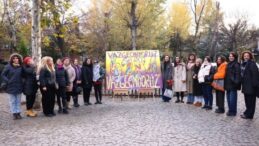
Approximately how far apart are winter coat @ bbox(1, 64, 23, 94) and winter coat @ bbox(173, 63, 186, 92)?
6.37 metres

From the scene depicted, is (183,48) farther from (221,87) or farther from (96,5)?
(221,87)

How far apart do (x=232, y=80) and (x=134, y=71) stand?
7130mm

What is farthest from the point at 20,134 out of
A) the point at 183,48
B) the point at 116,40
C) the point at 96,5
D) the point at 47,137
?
the point at 183,48

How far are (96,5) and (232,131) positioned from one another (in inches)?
1534

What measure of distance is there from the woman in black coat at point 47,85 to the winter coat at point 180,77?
527 centimetres

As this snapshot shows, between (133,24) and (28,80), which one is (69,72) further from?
(133,24)

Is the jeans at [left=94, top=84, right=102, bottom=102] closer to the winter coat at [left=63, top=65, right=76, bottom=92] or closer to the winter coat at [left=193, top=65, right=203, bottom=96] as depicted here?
the winter coat at [left=63, top=65, right=76, bottom=92]

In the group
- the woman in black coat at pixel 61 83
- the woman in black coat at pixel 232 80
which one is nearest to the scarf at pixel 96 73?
the woman in black coat at pixel 61 83

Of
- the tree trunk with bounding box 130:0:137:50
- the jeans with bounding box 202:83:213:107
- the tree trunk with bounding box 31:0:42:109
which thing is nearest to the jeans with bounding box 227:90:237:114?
the jeans with bounding box 202:83:213:107

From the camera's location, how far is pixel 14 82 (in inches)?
484

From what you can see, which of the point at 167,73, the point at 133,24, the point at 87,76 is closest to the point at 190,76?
the point at 167,73

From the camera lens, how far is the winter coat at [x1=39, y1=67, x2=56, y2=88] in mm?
12789

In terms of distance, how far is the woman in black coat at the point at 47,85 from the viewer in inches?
506

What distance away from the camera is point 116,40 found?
141 ft
